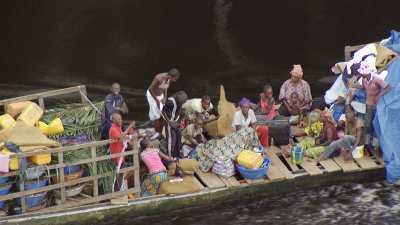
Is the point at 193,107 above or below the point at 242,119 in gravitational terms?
above

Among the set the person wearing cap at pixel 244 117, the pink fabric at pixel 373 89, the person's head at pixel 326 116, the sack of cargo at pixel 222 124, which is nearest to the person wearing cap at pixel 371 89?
the pink fabric at pixel 373 89

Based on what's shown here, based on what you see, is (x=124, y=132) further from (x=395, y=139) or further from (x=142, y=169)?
(x=395, y=139)

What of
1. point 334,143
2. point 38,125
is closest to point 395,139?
point 334,143

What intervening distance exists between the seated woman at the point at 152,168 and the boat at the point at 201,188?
0.22 meters

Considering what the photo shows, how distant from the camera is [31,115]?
34.2ft

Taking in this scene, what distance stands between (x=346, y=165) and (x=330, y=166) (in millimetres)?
275

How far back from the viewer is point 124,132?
33.6 ft

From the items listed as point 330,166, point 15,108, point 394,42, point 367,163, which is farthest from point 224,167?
point 394,42

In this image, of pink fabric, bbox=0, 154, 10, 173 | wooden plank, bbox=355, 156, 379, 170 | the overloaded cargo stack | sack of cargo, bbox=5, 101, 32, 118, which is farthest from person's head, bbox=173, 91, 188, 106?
wooden plank, bbox=355, 156, 379, 170

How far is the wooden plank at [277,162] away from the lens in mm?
11602

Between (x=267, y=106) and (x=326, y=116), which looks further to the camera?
(x=267, y=106)

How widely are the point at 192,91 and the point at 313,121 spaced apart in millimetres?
6001

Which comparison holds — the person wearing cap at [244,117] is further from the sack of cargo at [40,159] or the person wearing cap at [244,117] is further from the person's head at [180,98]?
the sack of cargo at [40,159]

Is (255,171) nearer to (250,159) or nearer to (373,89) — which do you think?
(250,159)
